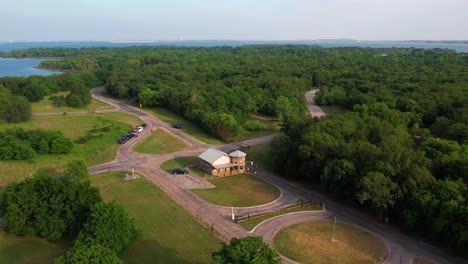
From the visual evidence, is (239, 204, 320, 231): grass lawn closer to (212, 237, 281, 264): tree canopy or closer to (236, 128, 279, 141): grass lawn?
(212, 237, 281, 264): tree canopy

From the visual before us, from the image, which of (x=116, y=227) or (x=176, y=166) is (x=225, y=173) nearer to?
(x=176, y=166)

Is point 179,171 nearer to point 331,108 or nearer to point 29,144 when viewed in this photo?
point 29,144

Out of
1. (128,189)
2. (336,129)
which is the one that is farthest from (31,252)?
(336,129)

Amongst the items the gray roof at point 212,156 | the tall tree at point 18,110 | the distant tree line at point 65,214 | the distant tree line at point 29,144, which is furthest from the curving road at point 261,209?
the tall tree at point 18,110

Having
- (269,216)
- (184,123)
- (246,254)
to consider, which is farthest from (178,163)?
(246,254)

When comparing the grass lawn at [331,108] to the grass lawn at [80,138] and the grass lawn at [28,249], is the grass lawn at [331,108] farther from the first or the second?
the grass lawn at [28,249]

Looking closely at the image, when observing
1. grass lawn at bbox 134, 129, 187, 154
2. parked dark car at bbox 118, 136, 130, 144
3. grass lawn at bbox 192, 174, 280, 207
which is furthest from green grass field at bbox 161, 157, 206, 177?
parked dark car at bbox 118, 136, 130, 144
